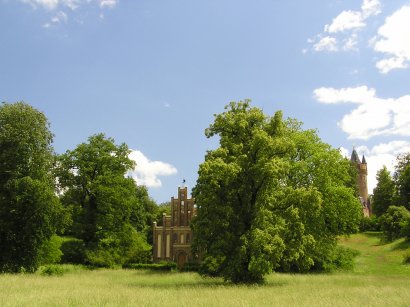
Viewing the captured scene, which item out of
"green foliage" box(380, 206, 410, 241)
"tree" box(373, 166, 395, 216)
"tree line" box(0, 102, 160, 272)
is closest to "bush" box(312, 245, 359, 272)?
"green foliage" box(380, 206, 410, 241)

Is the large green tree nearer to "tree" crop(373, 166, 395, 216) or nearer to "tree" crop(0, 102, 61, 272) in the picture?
"tree" crop(0, 102, 61, 272)

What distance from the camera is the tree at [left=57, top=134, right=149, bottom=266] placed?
42.3 m

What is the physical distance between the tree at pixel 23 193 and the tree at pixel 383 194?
5386cm

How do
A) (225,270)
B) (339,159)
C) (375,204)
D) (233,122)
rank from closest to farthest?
(225,270)
(233,122)
(339,159)
(375,204)

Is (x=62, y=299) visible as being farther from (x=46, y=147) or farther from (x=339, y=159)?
(x=339, y=159)

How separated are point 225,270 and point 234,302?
31.0 ft

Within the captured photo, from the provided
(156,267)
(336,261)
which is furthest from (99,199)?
(336,261)

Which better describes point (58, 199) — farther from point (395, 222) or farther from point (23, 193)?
point (395, 222)

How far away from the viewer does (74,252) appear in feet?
141

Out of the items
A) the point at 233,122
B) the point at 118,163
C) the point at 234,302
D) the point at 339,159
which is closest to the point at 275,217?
the point at 233,122

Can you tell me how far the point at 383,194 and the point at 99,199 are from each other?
49.0 metres

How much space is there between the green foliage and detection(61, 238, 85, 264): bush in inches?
1392

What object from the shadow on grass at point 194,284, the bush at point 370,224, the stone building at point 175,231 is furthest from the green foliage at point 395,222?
the shadow on grass at point 194,284

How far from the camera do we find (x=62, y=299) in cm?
1728
